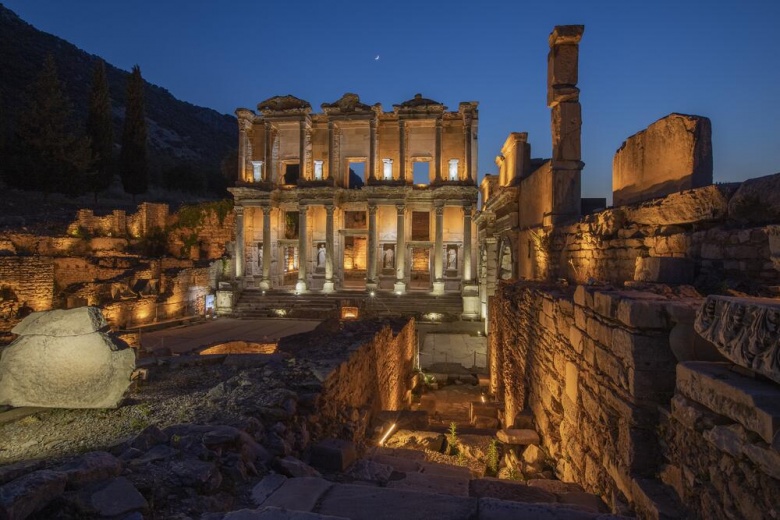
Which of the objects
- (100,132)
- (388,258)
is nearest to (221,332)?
(388,258)

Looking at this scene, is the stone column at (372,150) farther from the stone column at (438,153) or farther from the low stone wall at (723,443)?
the low stone wall at (723,443)

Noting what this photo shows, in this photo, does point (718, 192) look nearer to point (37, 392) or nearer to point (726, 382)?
point (726, 382)

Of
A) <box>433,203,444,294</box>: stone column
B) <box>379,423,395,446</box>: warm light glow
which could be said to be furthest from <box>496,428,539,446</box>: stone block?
<box>433,203,444,294</box>: stone column

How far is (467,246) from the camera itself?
2478cm

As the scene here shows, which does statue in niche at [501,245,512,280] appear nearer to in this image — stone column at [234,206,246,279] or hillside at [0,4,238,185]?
stone column at [234,206,246,279]

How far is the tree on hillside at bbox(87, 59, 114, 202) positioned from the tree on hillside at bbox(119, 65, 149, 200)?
1017mm

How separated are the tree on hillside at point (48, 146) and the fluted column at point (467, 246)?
27399 millimetres

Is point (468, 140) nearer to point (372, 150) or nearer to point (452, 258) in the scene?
point (372, 150)

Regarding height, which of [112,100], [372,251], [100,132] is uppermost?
[112,100]

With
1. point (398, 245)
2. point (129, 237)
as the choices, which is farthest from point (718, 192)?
point (129, 237)

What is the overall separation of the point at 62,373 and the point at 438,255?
69.0ft

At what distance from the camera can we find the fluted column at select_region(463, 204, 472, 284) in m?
24.3

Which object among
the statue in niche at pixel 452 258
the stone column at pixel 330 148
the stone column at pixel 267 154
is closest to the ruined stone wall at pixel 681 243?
the statue in niche at pixel 452 258

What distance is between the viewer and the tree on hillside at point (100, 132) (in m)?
31.2
